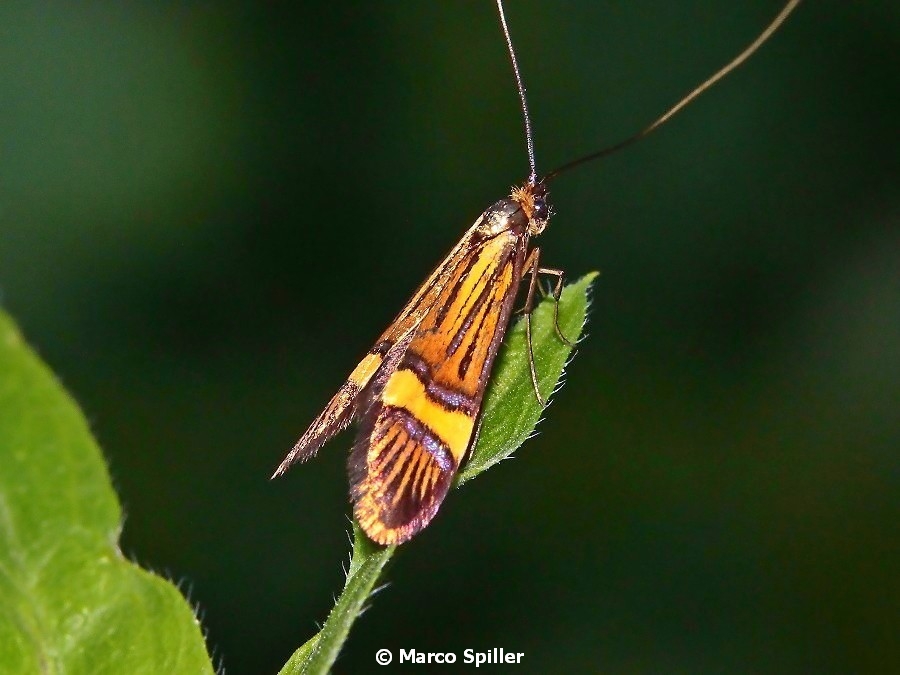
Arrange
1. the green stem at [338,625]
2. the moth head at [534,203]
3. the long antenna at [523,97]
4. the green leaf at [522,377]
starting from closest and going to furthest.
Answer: the green stem at [338,625] < the green leaf at [522,377] < the long antenna at [523,97] < the moth head at [534,203]

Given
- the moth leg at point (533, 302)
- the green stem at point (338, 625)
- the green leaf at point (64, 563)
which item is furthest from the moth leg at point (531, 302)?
the green leaf at point (64, 563)

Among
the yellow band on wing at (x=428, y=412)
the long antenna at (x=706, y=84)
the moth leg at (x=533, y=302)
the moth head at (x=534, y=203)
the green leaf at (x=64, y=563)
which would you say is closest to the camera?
the green leaf at (x=64, y=563)

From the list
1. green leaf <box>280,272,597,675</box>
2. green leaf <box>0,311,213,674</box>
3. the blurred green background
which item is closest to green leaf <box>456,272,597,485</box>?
green leaf <box>280,272,597,675</box>

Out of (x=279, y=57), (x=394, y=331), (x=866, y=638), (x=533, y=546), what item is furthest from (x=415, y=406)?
(x=279, y=57)

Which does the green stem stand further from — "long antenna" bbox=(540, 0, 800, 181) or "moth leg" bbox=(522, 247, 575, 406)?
"long antenna" bbox=(540, 0, 800, 181)

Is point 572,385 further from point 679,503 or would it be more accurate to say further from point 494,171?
point 494,171

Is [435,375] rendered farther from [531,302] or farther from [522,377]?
[531,302]

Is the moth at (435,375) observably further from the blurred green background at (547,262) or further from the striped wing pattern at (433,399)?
the blurred green background at (547,262)

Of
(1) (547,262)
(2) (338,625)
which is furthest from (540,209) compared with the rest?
(2) (338,625)
